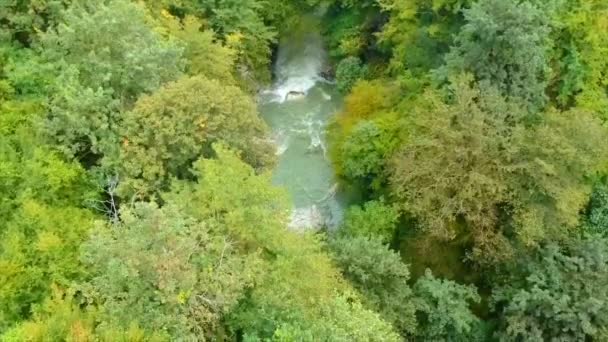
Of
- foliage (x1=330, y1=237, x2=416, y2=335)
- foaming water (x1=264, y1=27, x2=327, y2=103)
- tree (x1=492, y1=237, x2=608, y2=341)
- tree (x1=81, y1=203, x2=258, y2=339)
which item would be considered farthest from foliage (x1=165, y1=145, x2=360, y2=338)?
foaming water (x1=264, y1=27, x2=327, y2=103)

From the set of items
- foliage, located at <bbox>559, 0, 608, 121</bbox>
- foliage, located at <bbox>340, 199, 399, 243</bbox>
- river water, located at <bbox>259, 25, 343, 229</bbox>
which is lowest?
river water, located at <bbox>259, 25, 343, 229</bbox>

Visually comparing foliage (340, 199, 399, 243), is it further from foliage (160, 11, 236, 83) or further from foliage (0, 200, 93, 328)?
foliage (0, 200, 93, 328)

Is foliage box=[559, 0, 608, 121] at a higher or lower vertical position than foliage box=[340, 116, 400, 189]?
higher

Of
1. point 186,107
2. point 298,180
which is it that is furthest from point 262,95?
point 186,107

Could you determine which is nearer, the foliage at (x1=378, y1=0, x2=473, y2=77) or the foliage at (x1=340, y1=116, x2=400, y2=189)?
the foliage at (x1=340, y1=116, x2=400, y2=189)

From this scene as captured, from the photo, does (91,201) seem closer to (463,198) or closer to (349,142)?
(349,142)

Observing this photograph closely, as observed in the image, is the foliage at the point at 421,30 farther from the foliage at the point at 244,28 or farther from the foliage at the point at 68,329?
the foliage at the point at 68,329

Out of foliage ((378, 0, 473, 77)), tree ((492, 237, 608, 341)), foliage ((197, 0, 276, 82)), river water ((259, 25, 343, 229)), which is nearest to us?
tree ((492, 237, 608, 341))
